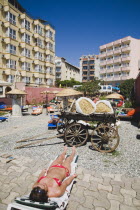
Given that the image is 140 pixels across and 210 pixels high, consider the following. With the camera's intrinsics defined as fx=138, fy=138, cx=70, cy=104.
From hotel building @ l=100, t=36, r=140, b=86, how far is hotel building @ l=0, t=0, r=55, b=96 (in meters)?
21.7

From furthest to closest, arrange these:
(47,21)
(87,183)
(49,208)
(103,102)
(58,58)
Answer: (58,58) < (47,21) < (103,102) < (87,183) < (49,208)

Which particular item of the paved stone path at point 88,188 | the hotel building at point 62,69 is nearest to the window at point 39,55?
Result: the hotel building at point 62,69

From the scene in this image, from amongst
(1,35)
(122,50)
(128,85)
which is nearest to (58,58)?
(122,50)

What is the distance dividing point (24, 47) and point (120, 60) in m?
31.6

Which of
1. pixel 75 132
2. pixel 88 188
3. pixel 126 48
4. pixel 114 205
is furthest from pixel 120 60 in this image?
pixel 114 205

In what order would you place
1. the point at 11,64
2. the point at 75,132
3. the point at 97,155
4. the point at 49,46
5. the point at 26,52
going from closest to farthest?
1. the point at 97,155
2. the point at 75,132
3. the point at 11,64
4. the point at 26,52
5. the point at 49,46

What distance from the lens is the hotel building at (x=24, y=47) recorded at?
93.5 feet

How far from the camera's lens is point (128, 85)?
29.8 meters

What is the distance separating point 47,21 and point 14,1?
904 centimetres

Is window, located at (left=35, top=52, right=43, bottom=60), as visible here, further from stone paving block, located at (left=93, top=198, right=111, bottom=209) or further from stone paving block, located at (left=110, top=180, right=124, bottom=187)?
stone paving block, located at (left=93, top=198, right=111, bottom=209)

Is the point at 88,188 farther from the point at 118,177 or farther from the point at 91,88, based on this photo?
the point at 91,88

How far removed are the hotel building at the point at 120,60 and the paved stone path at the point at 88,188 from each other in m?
45.6

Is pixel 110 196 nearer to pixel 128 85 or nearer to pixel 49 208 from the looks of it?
pixel 49 208

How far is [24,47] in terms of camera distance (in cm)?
3184
